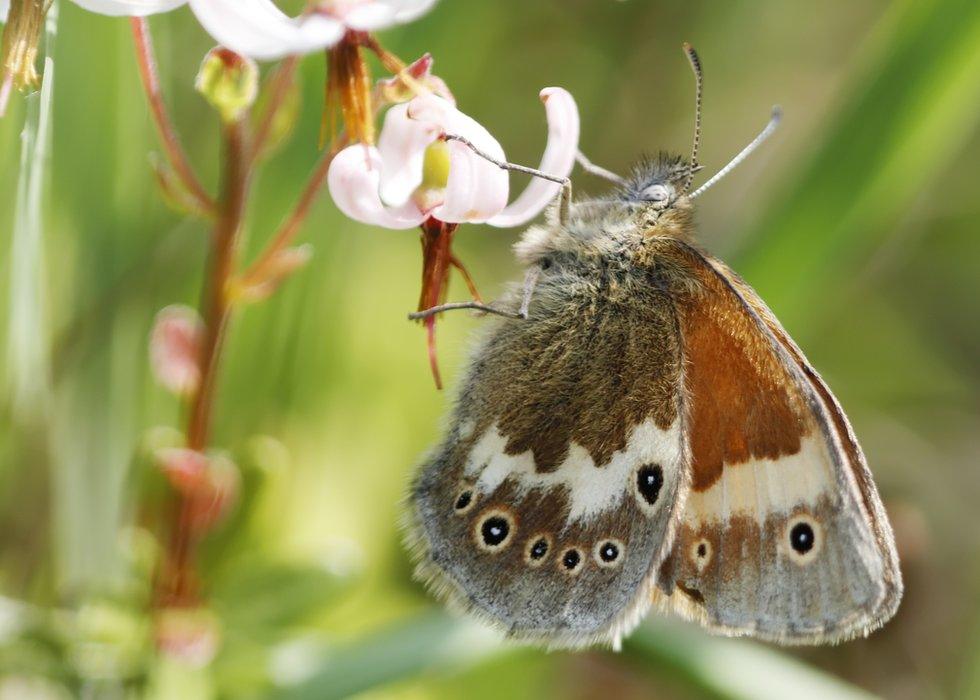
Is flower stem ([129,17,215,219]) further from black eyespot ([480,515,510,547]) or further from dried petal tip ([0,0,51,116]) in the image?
black eyespot ([480,515,510,547])

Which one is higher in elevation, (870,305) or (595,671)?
(870,305)

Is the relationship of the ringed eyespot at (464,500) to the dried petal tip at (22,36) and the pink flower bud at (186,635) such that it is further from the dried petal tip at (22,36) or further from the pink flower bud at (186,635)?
the dried petal tip at (22,36)

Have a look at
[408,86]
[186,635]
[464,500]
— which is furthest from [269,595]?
[408,86]

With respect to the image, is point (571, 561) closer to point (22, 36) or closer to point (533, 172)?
point (533, 172)

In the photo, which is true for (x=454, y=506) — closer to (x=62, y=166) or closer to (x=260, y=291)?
(x=260, y=291)

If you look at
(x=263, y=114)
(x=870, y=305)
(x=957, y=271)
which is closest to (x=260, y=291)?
(x=263, y=114)

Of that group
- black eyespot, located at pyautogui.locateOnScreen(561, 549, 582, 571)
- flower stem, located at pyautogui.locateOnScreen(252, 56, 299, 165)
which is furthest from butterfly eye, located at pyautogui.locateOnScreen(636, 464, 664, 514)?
flower stem, located at pyautogui.locateOnScreen(252, 56, 299, 165)
